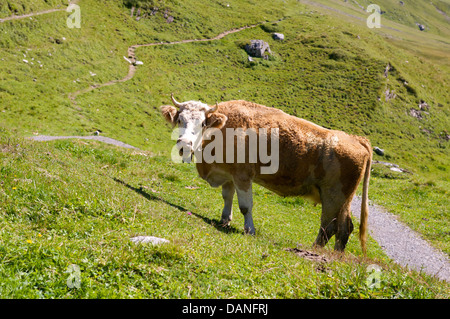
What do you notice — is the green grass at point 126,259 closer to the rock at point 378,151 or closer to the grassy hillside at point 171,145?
the grassy hillside at point 171,145

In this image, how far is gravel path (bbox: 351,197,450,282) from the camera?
1294cm

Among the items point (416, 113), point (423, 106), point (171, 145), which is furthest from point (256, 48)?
point (171, 145)

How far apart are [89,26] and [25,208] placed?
197 feet

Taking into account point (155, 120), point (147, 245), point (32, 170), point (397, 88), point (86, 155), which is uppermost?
point (147, 245)

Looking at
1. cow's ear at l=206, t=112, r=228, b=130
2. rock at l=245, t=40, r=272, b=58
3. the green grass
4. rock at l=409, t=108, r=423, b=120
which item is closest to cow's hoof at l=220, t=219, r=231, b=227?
the green grass

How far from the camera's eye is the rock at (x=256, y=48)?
7631 centimetres

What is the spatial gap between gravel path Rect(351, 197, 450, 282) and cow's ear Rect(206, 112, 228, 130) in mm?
7178

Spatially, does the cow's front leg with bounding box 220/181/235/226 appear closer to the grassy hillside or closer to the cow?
the grassy hillside

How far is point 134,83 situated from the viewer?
52.7 m

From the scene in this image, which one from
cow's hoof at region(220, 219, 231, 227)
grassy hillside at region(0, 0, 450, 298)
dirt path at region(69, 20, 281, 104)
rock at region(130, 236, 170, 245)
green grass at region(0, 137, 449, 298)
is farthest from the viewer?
dirt path at region(69, 20, 281, 104)
